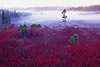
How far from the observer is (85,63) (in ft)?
41.3

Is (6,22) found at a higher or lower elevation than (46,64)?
higher

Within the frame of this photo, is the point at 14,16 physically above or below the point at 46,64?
above

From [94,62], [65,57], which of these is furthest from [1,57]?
[94,62]

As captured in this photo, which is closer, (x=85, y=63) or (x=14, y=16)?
(x=85, y=63)

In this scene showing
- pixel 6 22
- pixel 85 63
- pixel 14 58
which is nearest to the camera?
pixel 85 63

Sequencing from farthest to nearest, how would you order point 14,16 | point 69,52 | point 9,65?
point 14,16 < point 69,52 < point 9,65

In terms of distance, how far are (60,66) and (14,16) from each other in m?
108

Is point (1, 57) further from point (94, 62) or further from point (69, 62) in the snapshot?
point (94, 62)

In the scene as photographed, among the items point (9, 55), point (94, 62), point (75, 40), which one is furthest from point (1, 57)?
point (75, 40)

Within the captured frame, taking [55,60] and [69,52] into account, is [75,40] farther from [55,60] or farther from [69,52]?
[55,60]

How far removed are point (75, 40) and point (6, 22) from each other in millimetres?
62149

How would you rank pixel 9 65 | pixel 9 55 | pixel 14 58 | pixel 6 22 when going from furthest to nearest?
pixel 6 22 < pixel 9 55 < pixel 14 58 < pixel 9 65

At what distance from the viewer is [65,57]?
47.9 feet

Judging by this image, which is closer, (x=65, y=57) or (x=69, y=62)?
(x=69, y=62)
